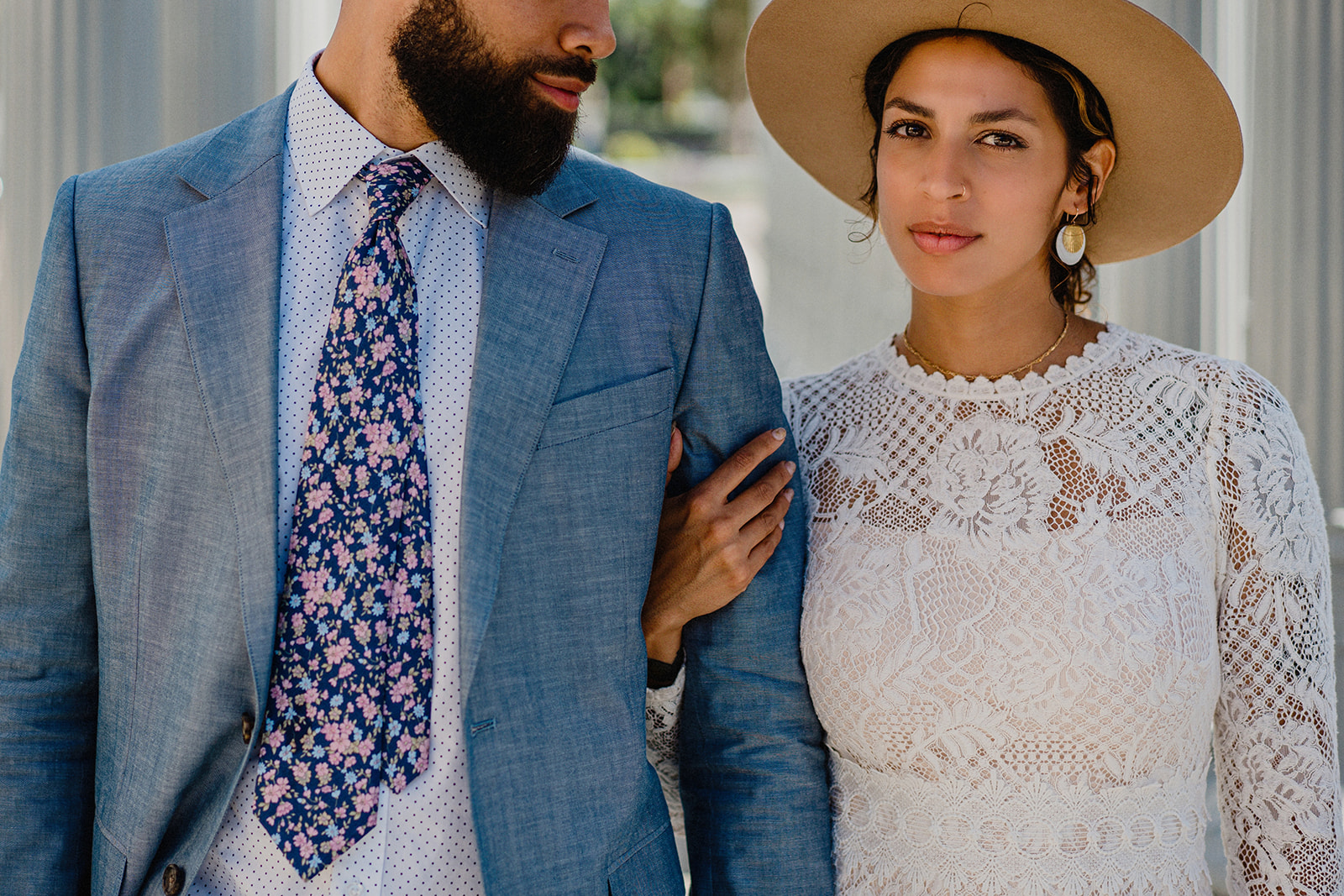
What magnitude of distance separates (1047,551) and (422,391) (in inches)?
37.9

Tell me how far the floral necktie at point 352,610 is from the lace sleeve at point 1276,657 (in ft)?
4.01

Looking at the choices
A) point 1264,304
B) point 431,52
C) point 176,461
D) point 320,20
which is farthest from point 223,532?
point 1264,304

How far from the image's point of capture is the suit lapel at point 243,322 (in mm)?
1426

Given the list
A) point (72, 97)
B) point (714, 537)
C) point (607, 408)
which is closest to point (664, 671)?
point (714, 537)

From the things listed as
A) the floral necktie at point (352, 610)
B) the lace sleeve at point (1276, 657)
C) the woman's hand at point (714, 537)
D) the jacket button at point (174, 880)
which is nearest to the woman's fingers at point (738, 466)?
the woman's hand at point (714, 537)

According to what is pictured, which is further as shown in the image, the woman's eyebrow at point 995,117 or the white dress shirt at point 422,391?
the woman's eyebrow at point 995,117

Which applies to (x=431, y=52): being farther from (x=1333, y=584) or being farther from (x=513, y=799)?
(x=1333, y=584)

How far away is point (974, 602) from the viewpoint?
178 centimetres

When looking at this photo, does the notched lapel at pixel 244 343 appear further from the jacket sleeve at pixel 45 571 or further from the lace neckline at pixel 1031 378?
the lace neckline at pixel 1031 378

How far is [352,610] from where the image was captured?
1441 millimetres

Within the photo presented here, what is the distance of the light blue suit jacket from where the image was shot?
4.78 feet

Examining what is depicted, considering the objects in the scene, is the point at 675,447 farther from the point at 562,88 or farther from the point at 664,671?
the point at 562,88

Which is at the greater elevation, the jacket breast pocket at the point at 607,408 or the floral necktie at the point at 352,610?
the jacket breast pocket at the point at 607,408

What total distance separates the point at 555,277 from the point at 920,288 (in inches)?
25.2
